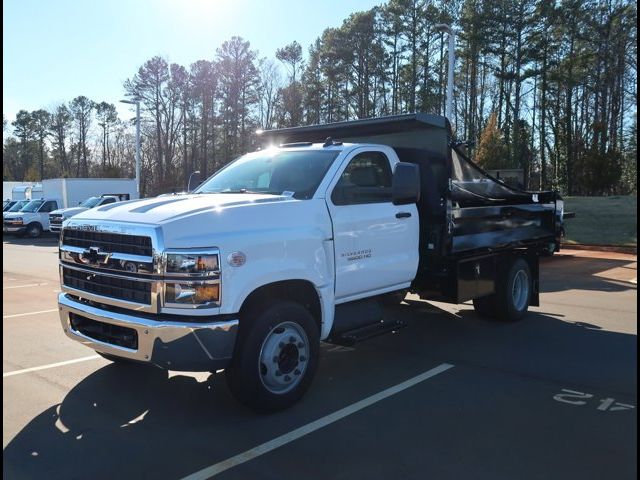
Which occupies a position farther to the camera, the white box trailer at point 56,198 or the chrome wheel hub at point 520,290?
the white box trailer at point 56,198

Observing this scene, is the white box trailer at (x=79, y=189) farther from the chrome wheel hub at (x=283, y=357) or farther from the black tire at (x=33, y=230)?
the chrome wheel hub at (x=283, y=357)

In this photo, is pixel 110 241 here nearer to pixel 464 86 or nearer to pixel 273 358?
pixel 273 358

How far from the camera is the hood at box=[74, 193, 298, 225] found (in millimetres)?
4383

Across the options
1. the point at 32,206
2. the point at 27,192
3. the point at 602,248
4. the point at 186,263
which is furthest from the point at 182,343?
the point at 27,192

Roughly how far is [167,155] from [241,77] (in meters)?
14.8

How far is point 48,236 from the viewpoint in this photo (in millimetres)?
29906

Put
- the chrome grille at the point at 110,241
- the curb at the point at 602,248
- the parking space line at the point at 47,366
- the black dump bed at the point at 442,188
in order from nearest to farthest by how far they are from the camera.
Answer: the chrome grille at the point at 110,241 < the parking space line at the point at 47,366 < the black dump bed at the point at 442,188 < the curb at the point at 602,248

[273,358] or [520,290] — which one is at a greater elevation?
[273,358]

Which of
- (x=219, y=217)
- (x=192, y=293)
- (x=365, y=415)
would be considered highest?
(x=219, y=217)

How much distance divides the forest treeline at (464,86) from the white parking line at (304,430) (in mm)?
26298

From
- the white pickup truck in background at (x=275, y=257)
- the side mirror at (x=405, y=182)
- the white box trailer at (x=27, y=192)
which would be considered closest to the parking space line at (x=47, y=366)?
the white pickup truck in background at (x=275, y=257)

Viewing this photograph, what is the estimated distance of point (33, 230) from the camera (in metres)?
28.8

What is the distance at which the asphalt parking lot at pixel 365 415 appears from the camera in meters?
3.82

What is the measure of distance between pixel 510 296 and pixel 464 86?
49117mm
